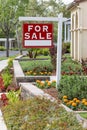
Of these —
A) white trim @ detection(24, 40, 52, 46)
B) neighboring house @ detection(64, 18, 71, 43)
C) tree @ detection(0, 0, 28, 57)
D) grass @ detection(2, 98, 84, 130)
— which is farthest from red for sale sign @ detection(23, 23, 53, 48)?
neighboring house @ detection(64, 18, 71, 43)

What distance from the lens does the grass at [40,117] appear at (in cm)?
675

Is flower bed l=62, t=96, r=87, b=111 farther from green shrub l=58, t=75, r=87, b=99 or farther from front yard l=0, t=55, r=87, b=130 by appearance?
green shrub l=58, t=75, r=87, b=99

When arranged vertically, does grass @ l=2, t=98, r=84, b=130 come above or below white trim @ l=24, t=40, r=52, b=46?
below

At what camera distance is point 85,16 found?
87.0 ft

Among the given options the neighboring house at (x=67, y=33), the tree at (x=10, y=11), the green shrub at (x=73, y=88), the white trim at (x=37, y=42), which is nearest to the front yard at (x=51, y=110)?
the green shrub at (x=73, y=88)

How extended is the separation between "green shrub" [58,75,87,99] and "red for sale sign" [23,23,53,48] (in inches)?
40.3

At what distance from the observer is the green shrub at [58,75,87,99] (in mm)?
10062

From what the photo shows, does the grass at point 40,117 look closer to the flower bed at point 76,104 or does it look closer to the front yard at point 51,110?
the front yard at point 51,110

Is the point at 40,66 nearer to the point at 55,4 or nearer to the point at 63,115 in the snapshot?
the point at 63,115

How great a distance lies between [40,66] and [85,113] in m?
11.7

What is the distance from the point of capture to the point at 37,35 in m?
11.0

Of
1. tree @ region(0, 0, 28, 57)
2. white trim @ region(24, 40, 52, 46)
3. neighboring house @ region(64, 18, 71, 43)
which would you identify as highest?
tree @ region(0, 0, 28, 57)

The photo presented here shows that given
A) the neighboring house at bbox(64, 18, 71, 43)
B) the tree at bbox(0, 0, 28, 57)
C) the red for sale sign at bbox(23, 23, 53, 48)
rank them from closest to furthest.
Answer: the red for sale sign at bbox(23, 23, 53, 48) → the tree at bbox(0, 0, 28, 57) → the neighboring house at bbox(64, 18, 71, 43)

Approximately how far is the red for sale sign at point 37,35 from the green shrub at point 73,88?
1.02 metres
